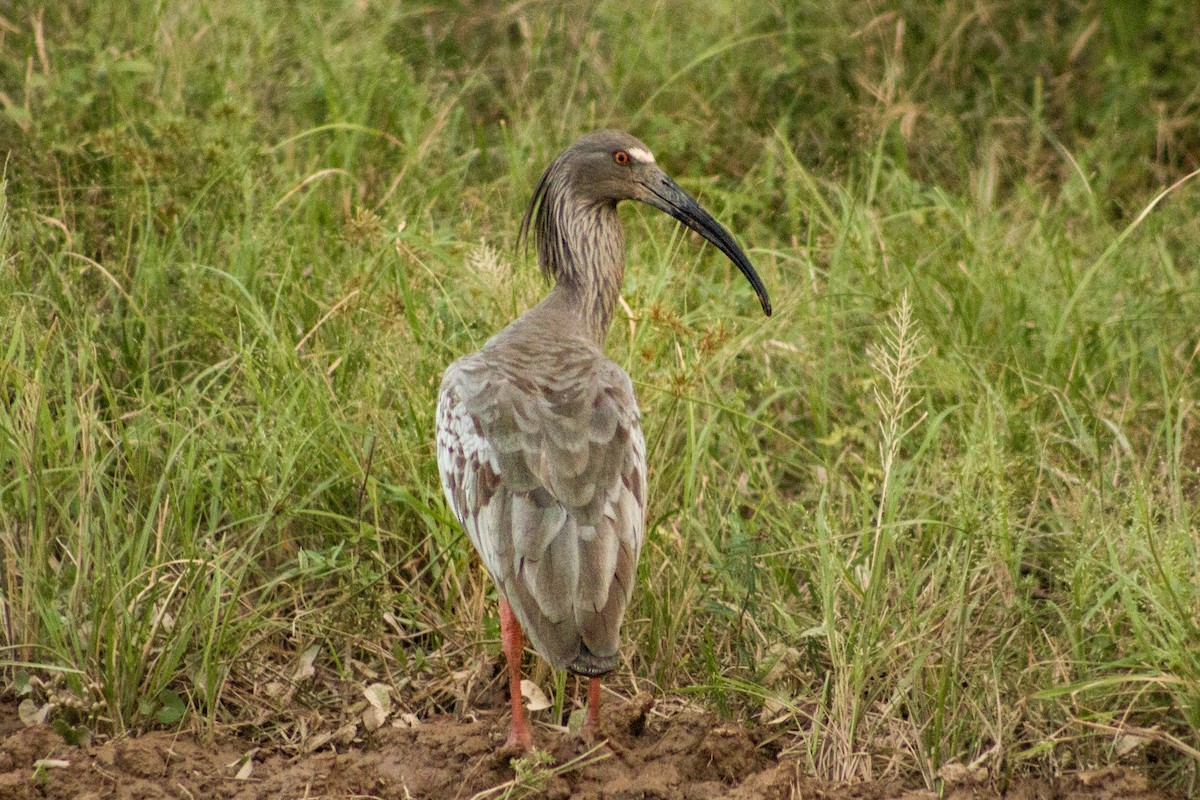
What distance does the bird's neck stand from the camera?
4.88 meters

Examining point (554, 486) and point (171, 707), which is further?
point (171, 707)

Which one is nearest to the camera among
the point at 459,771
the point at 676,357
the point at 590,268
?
the point at 459,771

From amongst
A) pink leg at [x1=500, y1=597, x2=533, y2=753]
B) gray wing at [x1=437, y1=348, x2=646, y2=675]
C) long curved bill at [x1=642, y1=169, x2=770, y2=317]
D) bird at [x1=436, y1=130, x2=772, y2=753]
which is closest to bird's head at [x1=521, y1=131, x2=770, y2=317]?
long curved bill at [x1=642, y1=169, x2=770, y2=317]

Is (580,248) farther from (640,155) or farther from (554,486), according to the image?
(554,486)

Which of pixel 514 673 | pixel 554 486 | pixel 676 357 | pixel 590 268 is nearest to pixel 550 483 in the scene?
pixel 554 486

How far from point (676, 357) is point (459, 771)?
1.77m

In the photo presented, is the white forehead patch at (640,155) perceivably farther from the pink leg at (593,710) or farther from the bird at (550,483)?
the pink leg at (593,710)

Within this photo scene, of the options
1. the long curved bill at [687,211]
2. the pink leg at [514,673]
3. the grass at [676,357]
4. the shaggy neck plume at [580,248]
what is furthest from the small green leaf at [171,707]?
the long curved bill at [687,211]

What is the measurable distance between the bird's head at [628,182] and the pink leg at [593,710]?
146cm

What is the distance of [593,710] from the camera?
4.03 metres

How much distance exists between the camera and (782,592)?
4438 mm

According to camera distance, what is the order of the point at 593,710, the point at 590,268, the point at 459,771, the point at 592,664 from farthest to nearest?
the point at 590,268 → the point at 593,710 → the point at 459,771 → the point at 592,664

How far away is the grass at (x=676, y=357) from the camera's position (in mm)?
4023

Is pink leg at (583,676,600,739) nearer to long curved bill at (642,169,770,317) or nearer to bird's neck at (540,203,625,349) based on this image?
bird's neck at (540,203,625,349)
